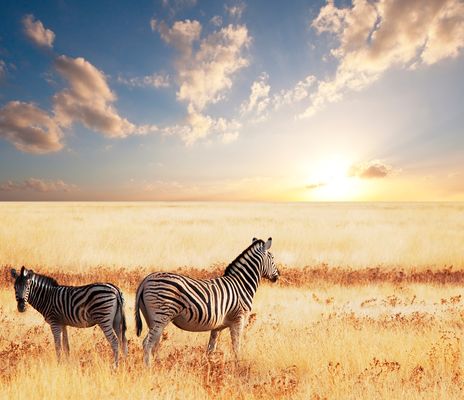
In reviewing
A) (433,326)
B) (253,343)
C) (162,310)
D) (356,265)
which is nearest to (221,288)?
(162,310)

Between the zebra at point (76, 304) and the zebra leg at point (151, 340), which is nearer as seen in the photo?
the zebra leg at point (151, 340)

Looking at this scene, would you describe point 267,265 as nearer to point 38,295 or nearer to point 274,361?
point 274,361

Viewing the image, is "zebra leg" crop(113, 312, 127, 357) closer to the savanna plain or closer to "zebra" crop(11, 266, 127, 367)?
"zebra" crop(11, 266, 127, 367)

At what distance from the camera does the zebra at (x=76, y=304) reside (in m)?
6.32

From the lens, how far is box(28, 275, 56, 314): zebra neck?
22.1ft

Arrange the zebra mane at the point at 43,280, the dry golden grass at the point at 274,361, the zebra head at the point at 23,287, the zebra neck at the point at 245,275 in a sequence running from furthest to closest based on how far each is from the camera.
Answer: the zebra neck at the point at 245,275
the zebra mane at the point at 43,280
the zebra head at the point at 23,287
the dry golden grass at the point at 274,361

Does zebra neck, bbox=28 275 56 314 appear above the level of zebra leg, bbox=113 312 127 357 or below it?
above

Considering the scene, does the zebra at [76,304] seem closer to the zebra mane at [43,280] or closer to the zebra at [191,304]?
the zebra mane at [43,280]

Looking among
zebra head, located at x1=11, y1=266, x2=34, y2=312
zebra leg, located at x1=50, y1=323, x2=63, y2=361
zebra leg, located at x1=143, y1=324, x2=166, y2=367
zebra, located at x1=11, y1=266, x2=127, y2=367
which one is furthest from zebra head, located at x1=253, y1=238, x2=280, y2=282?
zebra head, located at x1=11, y1=266, x2=34, y2=312

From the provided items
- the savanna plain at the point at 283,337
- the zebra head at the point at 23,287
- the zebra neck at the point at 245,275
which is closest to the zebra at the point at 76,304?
the zebra head at the point at 23,287

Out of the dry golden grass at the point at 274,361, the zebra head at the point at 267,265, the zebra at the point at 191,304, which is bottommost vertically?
the dry golden grass at the point at 274,361

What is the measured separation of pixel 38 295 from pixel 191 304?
2.74 metres

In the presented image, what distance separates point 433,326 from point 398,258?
1204cm

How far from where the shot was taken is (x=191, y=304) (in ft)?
20.4
